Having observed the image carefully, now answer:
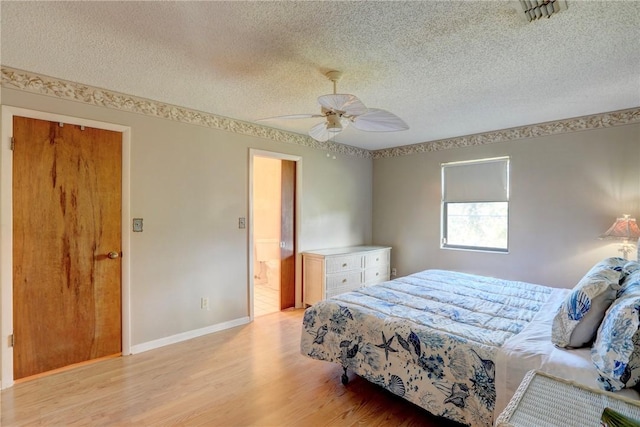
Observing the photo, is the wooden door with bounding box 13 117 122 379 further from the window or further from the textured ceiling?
the window

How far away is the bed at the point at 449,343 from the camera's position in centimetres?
160

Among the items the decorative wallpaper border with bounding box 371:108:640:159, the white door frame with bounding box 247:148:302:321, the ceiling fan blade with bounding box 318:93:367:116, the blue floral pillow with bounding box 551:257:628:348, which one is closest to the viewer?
the blue floral pillow with bounding box 551:257:628:348

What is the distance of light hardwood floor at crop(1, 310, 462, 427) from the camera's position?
6.65 ft

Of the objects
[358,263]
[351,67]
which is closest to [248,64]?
[351,67]

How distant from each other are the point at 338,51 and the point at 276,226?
10.4ft

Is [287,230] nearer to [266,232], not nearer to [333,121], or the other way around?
[266,232]

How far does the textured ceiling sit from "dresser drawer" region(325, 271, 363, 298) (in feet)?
7.65

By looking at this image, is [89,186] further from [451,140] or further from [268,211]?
[451,140]

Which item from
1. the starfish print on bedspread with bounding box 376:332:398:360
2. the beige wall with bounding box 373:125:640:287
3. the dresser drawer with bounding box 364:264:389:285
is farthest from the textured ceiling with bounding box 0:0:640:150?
the dresser drawer with bounding box 364:264:389:285

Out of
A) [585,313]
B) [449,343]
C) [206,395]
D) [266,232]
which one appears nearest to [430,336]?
[449,343]

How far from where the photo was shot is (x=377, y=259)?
16.1ft

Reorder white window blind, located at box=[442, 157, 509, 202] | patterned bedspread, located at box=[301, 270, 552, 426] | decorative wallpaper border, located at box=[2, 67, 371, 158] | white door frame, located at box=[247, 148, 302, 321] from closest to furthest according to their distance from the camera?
patterned bedspread, located at box=[301, 270, 552, 426] < decorative wallpaper border, located at box=[2, 67, 371, 158] < white door frame, located at box=[247, 148, 302, 321] < white window blind, located at box=[442, 157, 509, 202]

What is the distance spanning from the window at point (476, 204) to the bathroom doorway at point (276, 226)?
235cm

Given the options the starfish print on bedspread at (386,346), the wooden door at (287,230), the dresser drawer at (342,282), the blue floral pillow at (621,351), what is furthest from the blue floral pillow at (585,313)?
the wooden door at (287,230)
